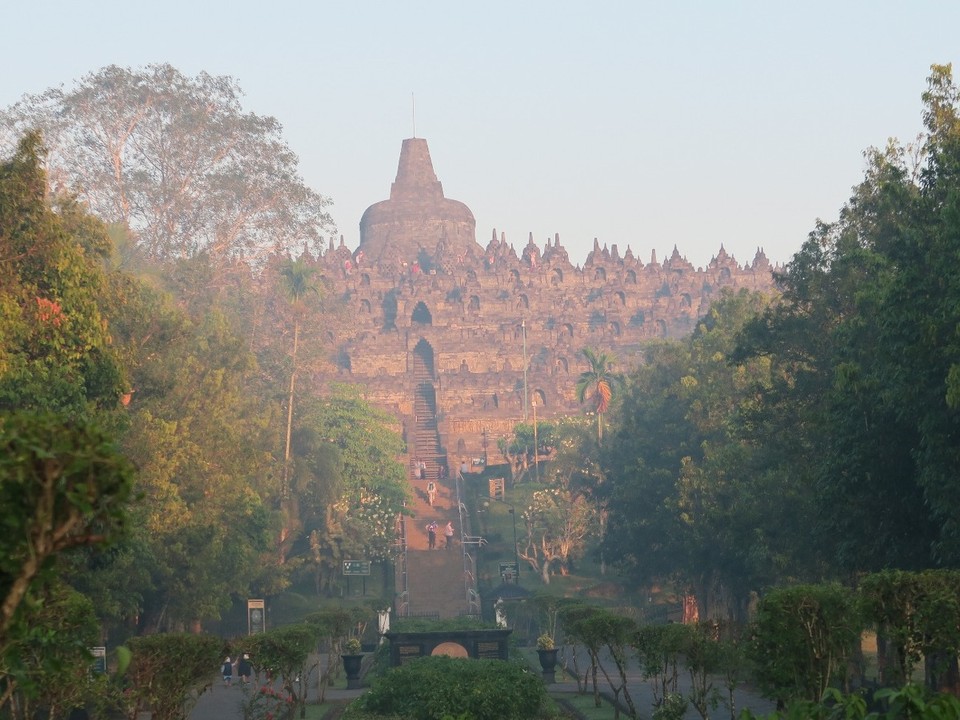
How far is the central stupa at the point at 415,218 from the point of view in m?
126

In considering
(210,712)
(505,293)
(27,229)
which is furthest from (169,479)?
(505,293)

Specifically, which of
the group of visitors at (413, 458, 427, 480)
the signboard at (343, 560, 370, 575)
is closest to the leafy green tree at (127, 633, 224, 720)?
the signboard at (343, 560, 370, 575)

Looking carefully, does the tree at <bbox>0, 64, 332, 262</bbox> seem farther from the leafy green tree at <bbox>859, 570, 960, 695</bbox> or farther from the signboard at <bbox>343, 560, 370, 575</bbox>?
the leafy green tree at <bbox>859, 570, 960, 695</bbox>

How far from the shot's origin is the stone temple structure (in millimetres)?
103500

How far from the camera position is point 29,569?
6.86m

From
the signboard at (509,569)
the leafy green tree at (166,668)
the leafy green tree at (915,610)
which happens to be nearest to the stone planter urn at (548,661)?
the signboard at (509,569)

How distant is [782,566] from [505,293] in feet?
261

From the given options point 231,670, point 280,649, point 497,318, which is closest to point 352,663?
point 231,670

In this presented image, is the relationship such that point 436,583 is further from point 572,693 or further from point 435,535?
point 572,693

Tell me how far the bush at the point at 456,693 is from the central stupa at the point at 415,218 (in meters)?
96.0

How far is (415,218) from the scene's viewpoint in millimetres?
126750

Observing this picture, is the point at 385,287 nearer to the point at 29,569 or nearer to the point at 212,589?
the point at 212,589

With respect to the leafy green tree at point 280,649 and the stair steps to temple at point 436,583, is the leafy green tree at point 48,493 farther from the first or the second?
the stair steps to temple at point 436,583

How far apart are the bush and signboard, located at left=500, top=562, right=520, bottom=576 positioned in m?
29.0
